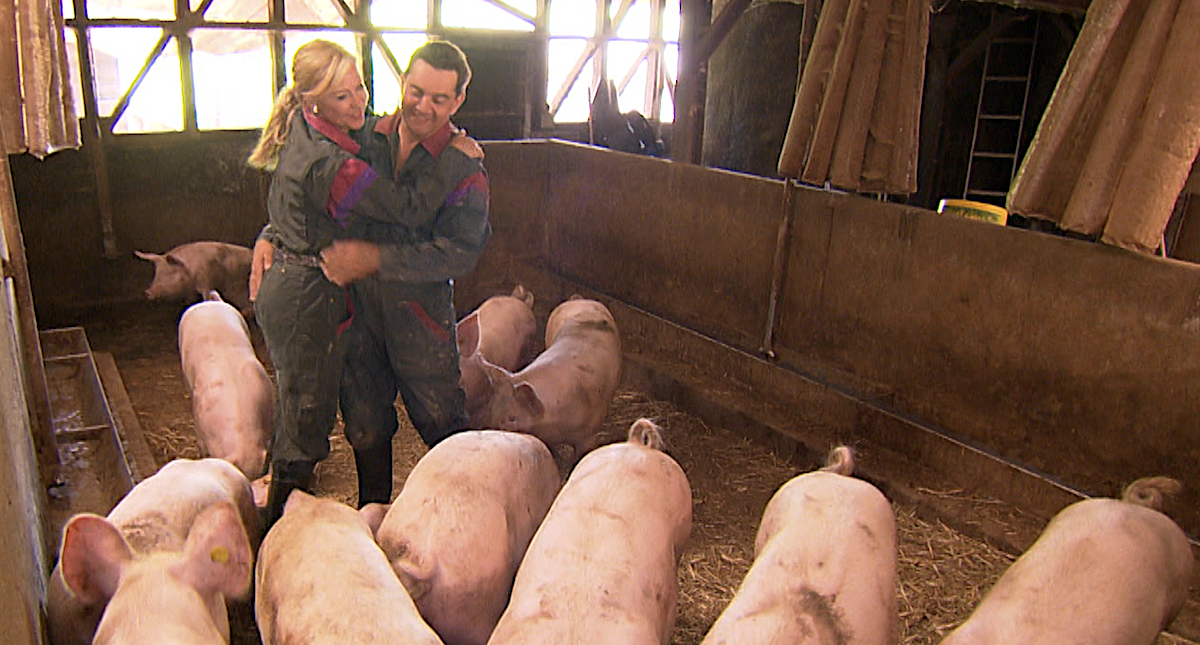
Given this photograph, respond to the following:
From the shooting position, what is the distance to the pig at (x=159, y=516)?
2.69 metres

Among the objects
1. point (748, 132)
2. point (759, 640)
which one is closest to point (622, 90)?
point (748, 132)

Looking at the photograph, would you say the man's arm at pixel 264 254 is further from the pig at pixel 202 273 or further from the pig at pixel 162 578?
the pig at pixel 202 273

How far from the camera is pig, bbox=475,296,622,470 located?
14.2 ft

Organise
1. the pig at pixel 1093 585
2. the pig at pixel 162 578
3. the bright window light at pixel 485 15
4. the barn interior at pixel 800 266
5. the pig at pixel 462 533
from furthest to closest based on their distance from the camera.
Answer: the bright window light at pixel 485 15 → the barn interior at pixel 800 266 → the pig at pixel 462 533 → the pig at pixel 1093 585 → the pig at pixel 162 578

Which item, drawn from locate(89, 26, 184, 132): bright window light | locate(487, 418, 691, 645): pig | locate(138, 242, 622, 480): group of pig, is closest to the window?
locate(89, 26, 184, 132): bright window light

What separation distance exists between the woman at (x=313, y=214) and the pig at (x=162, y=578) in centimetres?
94

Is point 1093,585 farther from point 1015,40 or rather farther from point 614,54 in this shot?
point 614,54

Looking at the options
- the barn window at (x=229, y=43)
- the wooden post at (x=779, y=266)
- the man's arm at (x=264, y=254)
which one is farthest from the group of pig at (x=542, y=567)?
the barn window at (x=229, y=43)

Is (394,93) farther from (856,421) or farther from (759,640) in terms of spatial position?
(759,640)

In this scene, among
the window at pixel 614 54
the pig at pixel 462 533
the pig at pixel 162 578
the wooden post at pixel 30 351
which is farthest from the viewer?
the window at pixel 614 54

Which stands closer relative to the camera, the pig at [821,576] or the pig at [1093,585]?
the pig at [821,576]

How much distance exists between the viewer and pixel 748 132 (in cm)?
753

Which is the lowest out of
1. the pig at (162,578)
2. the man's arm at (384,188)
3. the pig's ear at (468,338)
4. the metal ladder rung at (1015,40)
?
the pig at (162,578)

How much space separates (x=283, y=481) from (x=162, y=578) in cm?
110
